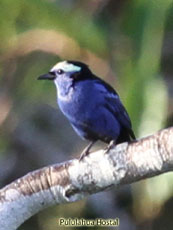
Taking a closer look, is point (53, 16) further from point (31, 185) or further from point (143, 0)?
point (31, 185)

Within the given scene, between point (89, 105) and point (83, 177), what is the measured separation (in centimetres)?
110

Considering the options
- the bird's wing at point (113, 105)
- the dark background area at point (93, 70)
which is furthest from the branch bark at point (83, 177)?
the dark background area at point (93, 70)

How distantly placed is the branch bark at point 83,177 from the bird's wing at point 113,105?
109cm

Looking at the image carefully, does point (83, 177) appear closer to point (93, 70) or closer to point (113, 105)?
point (113, 105)

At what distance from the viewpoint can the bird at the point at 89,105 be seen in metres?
4.71

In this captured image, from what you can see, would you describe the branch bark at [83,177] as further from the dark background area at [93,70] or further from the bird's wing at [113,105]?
the dark background area at [93,70]

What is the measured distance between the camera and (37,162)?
7359 mm

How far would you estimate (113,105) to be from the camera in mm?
4875

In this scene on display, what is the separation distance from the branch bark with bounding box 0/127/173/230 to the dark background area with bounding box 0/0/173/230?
1573 millimetres

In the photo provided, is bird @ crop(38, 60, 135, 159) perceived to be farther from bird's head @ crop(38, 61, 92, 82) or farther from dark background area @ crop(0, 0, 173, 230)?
dark background area @ crop(0, 0, 173, 230)

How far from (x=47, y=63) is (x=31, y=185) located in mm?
3132

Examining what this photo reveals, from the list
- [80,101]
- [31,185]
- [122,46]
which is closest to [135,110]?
[80,101]

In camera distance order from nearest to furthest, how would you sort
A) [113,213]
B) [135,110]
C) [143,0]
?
[135,110], [143,0], [113,213]

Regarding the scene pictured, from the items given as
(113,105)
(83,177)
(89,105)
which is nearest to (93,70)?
(113,105)
